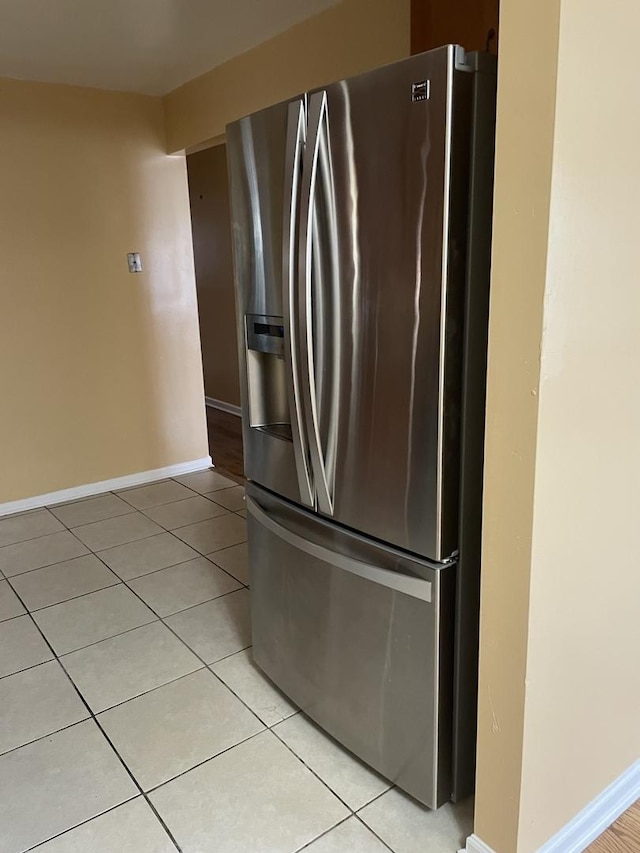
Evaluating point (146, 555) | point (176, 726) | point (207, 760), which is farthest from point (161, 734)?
point (146, 555)

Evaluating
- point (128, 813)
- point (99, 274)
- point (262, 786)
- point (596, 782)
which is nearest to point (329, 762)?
point (262, 786)

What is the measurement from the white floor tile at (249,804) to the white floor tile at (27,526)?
2.06m

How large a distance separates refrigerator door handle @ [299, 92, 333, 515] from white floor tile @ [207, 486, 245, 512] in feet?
7.01

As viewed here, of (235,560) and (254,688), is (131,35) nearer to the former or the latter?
(235,560)

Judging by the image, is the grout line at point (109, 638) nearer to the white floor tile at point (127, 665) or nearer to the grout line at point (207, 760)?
the white floor tile at point (127, 665)

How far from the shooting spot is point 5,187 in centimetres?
347

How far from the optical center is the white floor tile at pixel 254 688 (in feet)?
6.64

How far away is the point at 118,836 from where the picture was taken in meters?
1.60

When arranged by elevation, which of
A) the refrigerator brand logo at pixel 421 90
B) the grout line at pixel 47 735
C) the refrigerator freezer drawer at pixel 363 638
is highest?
the refrigerator brand logo at pixel 421 90

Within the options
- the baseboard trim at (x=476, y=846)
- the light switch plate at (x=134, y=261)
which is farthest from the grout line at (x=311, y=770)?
the light switch plate at (x=134, y=261)

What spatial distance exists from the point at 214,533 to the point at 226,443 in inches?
71.7

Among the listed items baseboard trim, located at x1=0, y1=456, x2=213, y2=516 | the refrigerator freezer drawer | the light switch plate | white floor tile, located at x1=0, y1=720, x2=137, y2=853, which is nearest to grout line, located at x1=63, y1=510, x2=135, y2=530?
baseboard trim, located at x1=0, y1=456, x2=213, y2=516

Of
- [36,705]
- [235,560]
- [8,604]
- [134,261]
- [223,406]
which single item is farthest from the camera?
[223,406]

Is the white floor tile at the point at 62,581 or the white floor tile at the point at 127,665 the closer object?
the white floor tile at the point at 127,665
